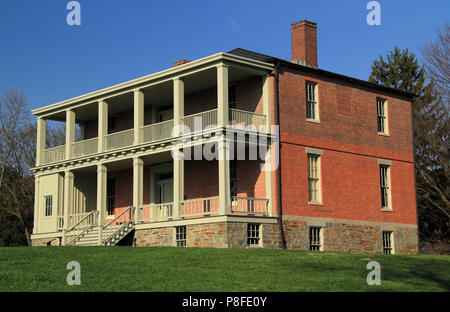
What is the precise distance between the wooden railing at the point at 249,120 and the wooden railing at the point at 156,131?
9.67 feet

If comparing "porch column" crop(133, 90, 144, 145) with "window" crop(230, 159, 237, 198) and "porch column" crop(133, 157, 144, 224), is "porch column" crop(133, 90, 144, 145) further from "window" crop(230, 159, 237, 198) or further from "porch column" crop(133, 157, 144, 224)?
"window" crop(230, 159, 237, 198)

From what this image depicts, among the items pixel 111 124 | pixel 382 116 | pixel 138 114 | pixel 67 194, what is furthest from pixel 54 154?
pixel 382 116

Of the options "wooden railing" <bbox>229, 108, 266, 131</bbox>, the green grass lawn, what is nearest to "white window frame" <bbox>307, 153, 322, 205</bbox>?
"wooden railing" <bbox>229, 108, 266, 131</bbox>

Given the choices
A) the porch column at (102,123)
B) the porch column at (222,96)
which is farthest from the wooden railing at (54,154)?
the porch column at (222,96)

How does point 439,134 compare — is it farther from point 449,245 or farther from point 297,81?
point 297,81

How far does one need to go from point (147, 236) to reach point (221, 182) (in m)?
4.88

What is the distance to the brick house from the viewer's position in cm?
2516

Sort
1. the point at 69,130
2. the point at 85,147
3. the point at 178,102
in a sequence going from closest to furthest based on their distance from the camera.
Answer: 1. the point at 178,102
2. the point at 85,147
3. the point at 69,130

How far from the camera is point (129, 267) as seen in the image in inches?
654

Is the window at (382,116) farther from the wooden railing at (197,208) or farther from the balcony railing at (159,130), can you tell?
the wooden railing at (197,208)

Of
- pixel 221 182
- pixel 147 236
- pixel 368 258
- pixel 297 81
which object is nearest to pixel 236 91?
pixel 297 81

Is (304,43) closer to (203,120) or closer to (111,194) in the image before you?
(203,120)

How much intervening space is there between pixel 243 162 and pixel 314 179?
10.2ft

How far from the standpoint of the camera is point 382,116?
3094cm
